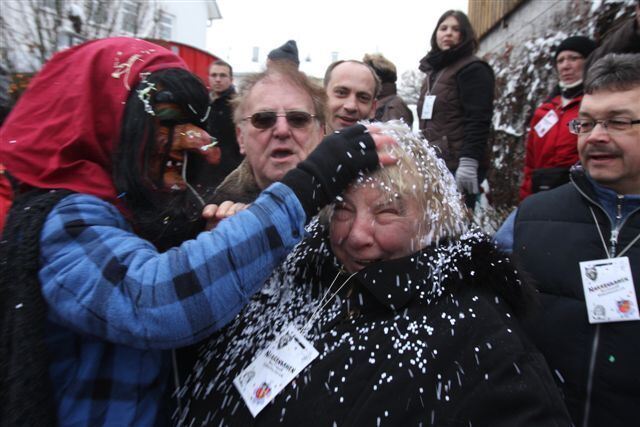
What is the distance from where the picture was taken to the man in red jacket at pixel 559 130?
136 inches

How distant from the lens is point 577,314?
1.88 metres

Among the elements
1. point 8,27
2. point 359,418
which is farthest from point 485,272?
point 8,27

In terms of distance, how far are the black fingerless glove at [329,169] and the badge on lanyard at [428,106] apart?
9.19 feet

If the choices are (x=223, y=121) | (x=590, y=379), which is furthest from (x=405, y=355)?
(x=223, y=121)

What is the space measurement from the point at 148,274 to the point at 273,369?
0.50 m

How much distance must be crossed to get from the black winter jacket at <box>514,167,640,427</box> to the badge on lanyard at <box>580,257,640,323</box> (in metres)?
0.03

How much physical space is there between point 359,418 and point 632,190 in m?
1.49

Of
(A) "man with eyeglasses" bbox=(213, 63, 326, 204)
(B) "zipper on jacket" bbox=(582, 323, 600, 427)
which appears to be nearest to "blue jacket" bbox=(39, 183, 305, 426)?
(A) "man with eyeglasses" bbox=(213, 63, 326, 204)

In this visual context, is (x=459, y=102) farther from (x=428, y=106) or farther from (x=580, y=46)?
(x=580, y=46)

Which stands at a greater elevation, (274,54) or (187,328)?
(274,54)

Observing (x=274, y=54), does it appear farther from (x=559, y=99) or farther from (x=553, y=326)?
(x=559, y=99)

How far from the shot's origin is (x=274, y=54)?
2324 mm

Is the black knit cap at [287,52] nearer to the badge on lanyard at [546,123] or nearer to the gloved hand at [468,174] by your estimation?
the gloved hand at [468,174]

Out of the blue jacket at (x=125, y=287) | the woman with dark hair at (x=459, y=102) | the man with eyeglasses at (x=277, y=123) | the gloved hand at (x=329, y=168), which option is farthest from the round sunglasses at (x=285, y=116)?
the woman with dark hair at (x=459, y=102)
